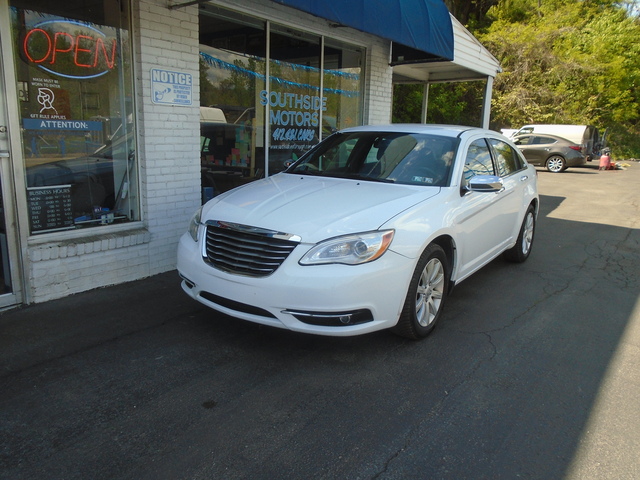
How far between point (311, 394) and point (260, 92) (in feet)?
16.8

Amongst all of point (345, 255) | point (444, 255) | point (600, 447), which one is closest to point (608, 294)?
point (444, 255)

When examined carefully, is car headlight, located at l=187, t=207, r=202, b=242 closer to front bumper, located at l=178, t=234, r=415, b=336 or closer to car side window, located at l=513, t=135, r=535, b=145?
front bumper, located at l=178, t=234, r=415, b=336

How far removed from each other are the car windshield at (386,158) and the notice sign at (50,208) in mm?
2233

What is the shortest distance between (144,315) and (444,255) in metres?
2.70

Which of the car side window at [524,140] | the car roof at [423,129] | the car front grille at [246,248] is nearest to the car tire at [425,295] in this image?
the car front grille at [246,248]

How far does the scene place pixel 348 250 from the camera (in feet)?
11.7

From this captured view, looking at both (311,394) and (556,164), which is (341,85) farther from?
(556,164)

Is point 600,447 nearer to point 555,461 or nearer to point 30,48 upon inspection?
point 555,461

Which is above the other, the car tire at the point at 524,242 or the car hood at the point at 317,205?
the car hood at the point at 317,205

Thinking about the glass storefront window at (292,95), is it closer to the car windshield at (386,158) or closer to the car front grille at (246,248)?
the car windshield at (386,158)

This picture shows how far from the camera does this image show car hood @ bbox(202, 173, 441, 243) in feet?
12.0

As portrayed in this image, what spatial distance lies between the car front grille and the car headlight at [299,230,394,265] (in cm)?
16

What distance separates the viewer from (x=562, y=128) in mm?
22734

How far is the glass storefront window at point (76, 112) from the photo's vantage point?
4.64 meters
